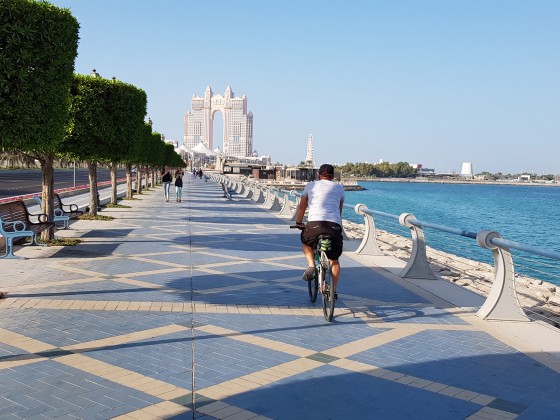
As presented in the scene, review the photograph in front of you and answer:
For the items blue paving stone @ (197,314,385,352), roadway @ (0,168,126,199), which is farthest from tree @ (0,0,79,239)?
roadway @ (0,168,126,199)

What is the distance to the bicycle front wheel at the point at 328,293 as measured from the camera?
7156 millimetres

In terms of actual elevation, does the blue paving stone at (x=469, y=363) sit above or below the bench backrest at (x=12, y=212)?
below

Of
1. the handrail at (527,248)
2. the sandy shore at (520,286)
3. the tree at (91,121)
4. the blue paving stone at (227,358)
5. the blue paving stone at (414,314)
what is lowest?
the sandy shore at (520,286)

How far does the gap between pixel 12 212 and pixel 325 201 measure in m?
8.36

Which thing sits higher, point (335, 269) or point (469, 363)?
point (335, 269)

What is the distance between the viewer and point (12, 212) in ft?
42.0

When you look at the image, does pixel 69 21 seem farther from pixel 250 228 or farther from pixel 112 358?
pixel 250 228

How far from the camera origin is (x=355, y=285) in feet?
31.8

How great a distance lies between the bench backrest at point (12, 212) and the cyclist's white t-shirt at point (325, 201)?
25.4 feet

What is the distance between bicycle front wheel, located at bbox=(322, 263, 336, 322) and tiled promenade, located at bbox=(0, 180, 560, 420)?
0.16 meters

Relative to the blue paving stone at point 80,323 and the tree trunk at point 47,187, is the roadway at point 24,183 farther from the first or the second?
the blue paving stone at point 80,323

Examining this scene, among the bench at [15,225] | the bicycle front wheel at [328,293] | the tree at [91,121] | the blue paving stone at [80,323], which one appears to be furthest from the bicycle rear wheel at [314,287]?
the tree at [91,121]

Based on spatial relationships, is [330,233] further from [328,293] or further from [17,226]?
[17,226]

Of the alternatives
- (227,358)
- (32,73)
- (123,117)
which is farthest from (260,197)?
(227,358)
